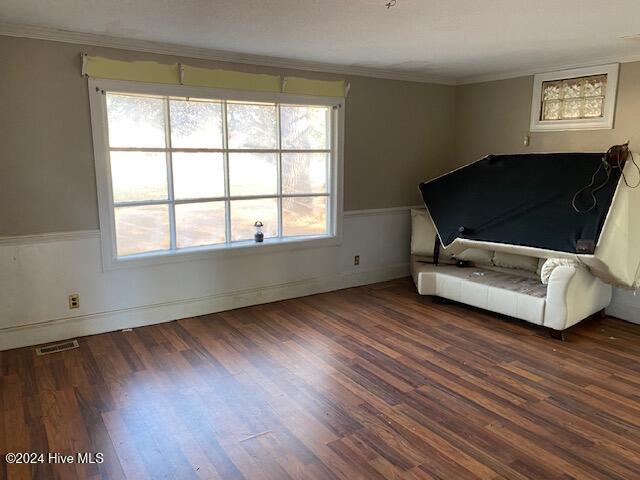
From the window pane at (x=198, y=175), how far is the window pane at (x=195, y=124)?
10 centimetres

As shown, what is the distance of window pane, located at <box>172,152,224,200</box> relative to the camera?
389cm

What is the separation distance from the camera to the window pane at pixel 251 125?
4090 mm

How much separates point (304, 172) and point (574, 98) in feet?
8.39

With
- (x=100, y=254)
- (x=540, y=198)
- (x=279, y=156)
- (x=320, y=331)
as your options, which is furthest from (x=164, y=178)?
(x=540, y=198)

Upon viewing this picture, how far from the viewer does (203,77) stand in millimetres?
3791

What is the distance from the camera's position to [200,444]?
7.58 feet

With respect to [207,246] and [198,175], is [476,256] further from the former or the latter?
[198,175]

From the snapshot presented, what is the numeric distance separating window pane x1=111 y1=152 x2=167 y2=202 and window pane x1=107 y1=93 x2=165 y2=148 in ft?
0.31

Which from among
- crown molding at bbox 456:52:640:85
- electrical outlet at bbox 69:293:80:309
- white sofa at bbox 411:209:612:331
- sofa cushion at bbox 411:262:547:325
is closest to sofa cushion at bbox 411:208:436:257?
white sofa at bbox 411:209:612:331

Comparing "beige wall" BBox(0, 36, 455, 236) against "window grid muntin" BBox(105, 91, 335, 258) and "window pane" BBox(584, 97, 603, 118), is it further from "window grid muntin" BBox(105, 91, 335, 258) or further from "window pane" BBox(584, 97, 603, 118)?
"window pane" BBox(584, 97, 603, 118)

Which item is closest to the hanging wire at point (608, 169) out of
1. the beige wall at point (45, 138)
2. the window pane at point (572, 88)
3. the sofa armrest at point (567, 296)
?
the sofa armrest at point (567, 296)

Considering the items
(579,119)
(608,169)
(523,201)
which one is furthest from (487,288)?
(579,119)

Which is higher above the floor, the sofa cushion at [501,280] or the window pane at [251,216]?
the window pane at [251,216]

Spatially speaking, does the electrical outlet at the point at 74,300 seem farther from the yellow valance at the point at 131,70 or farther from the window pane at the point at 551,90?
the window pane at the point at 551,90
